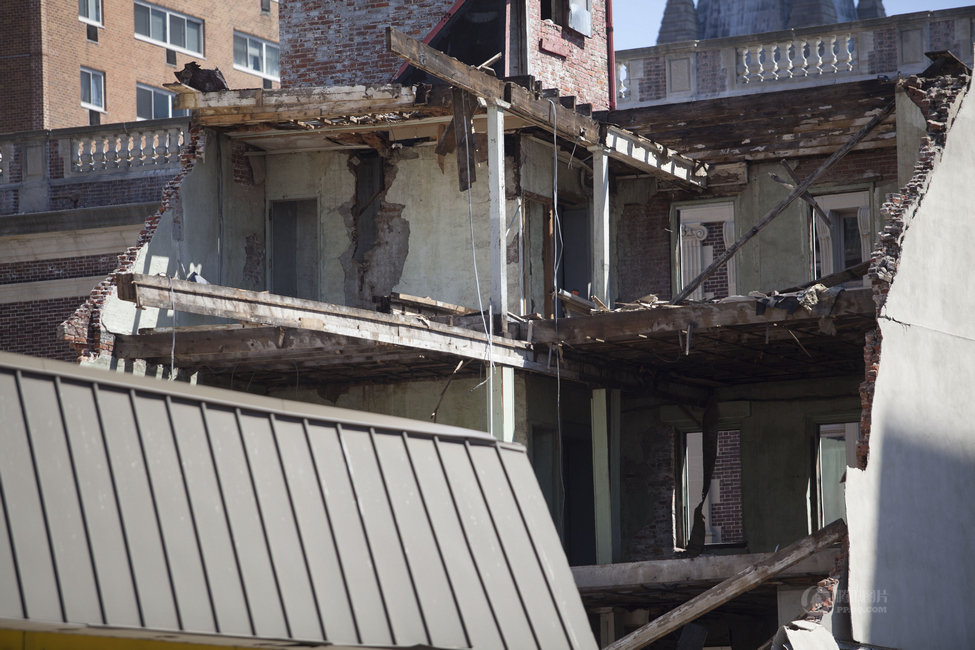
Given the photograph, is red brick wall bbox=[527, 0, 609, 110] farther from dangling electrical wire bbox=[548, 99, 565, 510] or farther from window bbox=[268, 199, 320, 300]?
window bbox=[268, 199, 320, 300]

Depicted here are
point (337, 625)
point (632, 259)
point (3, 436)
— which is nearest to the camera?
point (3, 436)

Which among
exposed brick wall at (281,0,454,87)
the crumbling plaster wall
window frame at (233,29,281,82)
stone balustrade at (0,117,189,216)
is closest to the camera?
→ the crumbling plaster wall

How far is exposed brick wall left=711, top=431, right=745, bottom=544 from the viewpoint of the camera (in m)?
31.3

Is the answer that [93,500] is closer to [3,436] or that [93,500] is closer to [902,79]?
[3,436]

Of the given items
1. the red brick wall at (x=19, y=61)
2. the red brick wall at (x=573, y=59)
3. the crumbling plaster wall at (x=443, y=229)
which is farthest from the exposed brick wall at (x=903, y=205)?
the red brick wall at (x=19, y=61)

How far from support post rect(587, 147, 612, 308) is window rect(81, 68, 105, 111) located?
920 inches

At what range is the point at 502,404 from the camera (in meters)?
18.5

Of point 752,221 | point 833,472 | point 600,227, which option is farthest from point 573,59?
point 833,472

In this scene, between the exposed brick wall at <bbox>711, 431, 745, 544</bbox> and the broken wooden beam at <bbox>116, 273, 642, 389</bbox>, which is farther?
the exposed brick wall at <bbox>711, 431, 745, 544</bbox>

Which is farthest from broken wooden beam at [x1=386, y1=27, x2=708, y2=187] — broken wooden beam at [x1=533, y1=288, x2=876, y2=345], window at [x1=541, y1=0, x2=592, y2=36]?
window at [x1=541, y1=0, x2=592, y2=36]

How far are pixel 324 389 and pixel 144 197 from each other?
10.1m

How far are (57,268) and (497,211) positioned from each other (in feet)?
47.7

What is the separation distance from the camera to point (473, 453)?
29.9 ft

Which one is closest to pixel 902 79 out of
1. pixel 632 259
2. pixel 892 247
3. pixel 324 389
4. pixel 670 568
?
pixel 892 247
